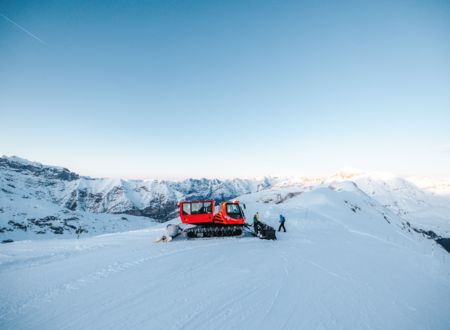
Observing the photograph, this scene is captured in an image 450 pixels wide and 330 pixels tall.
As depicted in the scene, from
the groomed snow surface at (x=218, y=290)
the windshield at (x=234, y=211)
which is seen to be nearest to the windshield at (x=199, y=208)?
the windshield at (x=234, y=211)

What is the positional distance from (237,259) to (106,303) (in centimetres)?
575

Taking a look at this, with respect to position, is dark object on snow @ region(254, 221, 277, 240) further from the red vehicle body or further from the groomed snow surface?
the groomed snow surface

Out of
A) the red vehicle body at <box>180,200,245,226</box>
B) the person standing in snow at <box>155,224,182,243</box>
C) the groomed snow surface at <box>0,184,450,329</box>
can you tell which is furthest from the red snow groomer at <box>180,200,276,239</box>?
the groomed snow surface at <box>0,184,450,329</box>

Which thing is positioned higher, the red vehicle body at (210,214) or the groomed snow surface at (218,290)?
the red vehicle body at (210,214)

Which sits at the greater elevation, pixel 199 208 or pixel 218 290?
pixel 199 208

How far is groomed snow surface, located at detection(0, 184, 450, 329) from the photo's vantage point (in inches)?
217

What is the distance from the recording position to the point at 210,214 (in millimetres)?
17172

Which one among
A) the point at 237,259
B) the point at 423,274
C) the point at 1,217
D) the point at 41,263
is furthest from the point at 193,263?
the point at 1,217

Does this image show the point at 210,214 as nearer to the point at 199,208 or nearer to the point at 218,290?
the point at 199,208

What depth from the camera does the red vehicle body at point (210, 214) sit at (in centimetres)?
1686

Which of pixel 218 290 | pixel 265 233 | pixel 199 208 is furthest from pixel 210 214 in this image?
pixel 218 290

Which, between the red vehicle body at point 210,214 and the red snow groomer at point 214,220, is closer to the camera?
the red snow groomer at point 214,220

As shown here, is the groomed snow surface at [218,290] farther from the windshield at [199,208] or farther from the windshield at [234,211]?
the windshield at [199,208]

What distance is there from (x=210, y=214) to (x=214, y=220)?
21.2 inches
